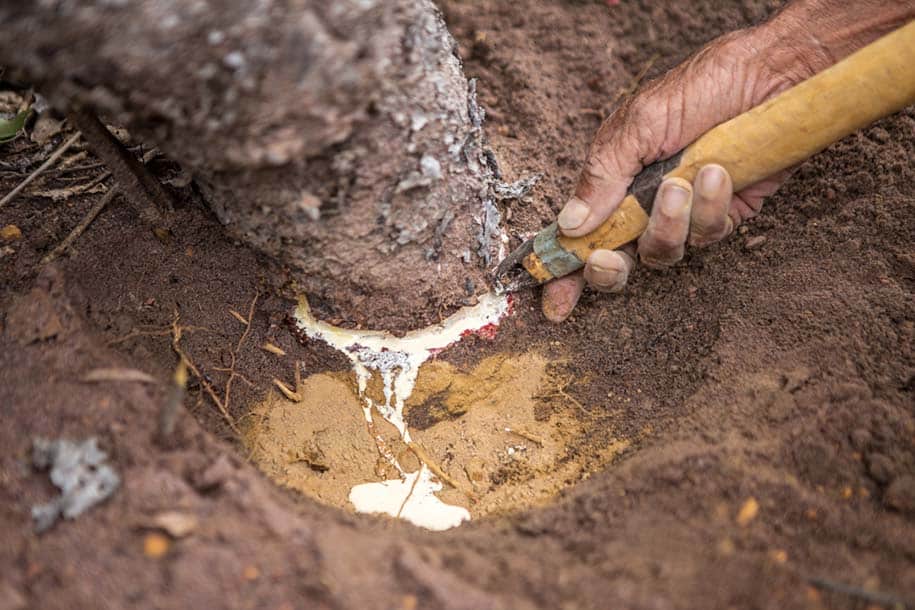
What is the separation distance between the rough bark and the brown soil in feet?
0.80

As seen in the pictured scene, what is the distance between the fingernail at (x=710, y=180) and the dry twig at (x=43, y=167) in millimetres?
1723

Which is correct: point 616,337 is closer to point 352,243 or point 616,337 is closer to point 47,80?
point 352,243

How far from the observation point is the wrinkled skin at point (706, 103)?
1.70 metres

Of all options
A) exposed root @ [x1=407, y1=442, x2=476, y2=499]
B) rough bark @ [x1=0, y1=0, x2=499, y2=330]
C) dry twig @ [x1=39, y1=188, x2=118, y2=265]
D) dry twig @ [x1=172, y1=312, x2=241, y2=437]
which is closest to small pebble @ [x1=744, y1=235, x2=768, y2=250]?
rough bark @ [x1=0, y1=0, x2=499, y2=330]

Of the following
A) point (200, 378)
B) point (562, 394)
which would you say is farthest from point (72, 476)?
point (562, 394)

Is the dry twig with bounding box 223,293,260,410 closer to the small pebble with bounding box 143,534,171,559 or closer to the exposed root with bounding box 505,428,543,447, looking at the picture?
the small pebble with bounding box 143,534,171,559

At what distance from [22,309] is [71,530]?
0.58 m

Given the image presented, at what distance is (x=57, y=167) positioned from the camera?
1752 mm

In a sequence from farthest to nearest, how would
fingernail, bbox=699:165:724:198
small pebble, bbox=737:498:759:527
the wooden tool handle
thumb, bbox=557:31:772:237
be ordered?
thumb, bbox=557:31:772:237, fingernail, bbox=699:165:724:198, the wooden tool handle, small pebble, bbox=737:498:759:527

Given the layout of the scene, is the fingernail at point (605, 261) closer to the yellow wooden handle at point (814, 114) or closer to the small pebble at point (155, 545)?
the yellow wooden handle at point (814, 114)

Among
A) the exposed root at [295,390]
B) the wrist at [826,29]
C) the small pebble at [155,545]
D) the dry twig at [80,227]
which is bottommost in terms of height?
the exposed root at [295,390]

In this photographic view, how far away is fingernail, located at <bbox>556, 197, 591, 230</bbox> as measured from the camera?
168 cm

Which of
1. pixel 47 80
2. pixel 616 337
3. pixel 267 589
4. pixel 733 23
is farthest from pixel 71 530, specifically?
pixel 733 23

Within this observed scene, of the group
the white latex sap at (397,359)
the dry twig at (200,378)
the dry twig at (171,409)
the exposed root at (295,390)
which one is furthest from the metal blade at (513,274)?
the dry twig at (171,409)
